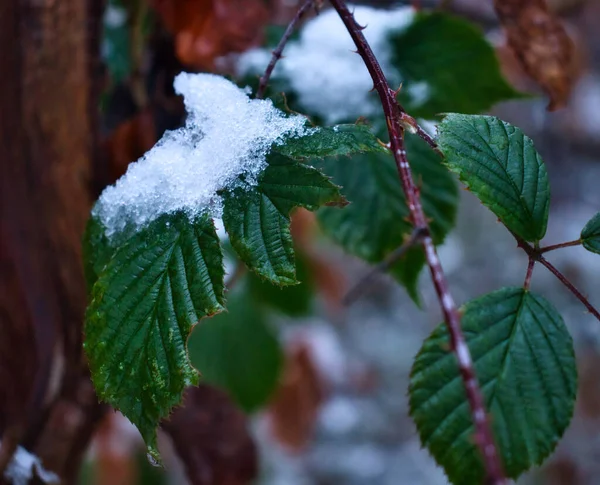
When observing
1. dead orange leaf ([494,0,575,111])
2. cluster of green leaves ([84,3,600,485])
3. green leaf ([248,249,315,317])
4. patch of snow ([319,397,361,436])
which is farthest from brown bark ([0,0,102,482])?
patch of snow ([319,397,361,436])

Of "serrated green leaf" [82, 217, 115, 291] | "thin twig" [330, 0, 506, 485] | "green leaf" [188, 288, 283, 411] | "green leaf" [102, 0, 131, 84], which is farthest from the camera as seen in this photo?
"green leaf" [188, 288, 283, 411]

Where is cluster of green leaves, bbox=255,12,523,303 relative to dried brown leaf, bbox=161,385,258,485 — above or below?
above

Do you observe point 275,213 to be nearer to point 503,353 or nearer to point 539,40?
point 503,353

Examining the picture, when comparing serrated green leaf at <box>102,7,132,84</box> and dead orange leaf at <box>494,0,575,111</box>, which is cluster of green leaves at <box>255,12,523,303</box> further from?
serrated green leaf at <box>102,7,132,84</box>

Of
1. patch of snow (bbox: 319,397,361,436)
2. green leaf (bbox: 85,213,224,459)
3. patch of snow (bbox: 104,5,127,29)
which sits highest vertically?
patch of snow (bbox: 104,5,127,29)

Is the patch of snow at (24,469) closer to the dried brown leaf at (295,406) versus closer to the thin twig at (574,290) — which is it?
the thin twig at (574,290)

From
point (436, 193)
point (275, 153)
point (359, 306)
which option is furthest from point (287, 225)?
point (359, 306)

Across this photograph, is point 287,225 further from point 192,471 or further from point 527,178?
point 192,471
